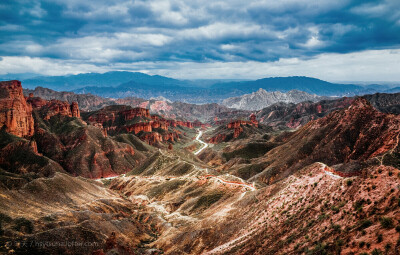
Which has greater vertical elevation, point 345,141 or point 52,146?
point 345,141

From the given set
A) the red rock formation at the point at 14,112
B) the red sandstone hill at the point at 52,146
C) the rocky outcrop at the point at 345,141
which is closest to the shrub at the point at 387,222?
the rocky outcrop at the point at 345,141

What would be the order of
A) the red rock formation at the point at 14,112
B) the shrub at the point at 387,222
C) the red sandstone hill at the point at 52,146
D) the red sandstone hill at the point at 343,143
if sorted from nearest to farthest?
the shrub at the point at 387,222 < the red sandstone hill at the point at 343,143 < the red sandstone hill at the point at 52,146 < the red rock formation at the point at 14,112

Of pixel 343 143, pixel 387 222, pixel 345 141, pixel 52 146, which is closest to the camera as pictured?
pixel 387 222

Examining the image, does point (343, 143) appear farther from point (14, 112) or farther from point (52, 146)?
point (14, 112)

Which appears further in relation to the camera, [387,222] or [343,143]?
[343,143]

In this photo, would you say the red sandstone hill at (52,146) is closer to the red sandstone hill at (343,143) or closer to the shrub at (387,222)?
the red sandstone hill at (343,143)

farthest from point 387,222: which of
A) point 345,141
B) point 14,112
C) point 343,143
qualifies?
point 14,112

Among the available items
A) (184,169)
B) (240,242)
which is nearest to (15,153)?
(184,169)

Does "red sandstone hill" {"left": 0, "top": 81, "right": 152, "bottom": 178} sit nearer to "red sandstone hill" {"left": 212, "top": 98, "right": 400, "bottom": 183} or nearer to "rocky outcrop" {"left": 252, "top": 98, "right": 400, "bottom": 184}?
"red sandstone hill" {"left": 212, "top": 98, "right": 400, "bottom": 183}

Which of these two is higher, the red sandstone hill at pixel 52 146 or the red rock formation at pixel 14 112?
A: the red rock formation at pixel 14 112

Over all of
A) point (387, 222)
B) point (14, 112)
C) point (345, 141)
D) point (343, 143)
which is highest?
point (14, 112)
